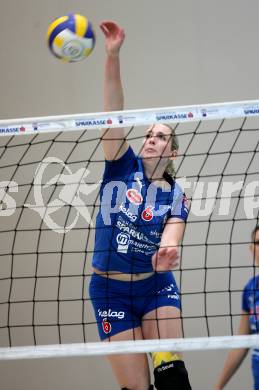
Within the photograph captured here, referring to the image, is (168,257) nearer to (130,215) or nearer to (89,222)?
(130,215)

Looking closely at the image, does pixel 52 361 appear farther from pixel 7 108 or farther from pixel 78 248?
pixel 7 108

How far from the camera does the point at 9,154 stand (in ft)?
17.9

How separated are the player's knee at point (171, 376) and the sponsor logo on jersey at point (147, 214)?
0.68m

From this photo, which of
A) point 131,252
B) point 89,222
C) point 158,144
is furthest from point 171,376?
point 89,222

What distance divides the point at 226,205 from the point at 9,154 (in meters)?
1.80

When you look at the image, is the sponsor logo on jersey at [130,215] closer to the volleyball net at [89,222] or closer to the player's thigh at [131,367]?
the player's thigh at [131,367]

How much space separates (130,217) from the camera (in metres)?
3.18

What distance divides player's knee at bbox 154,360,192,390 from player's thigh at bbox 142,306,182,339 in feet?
0.44

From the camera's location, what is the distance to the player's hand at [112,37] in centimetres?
315

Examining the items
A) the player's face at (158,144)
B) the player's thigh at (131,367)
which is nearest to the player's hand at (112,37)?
the player's face at (158,144)

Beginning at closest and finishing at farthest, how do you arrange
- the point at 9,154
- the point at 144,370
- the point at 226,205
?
1. the point at 144,370
2. the point at 226,205
3. the point at 9,154

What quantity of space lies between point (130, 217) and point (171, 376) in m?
0.76

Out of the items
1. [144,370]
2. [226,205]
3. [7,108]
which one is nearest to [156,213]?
[144,370]

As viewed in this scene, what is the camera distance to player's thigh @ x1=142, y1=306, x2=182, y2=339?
311 centimetres
